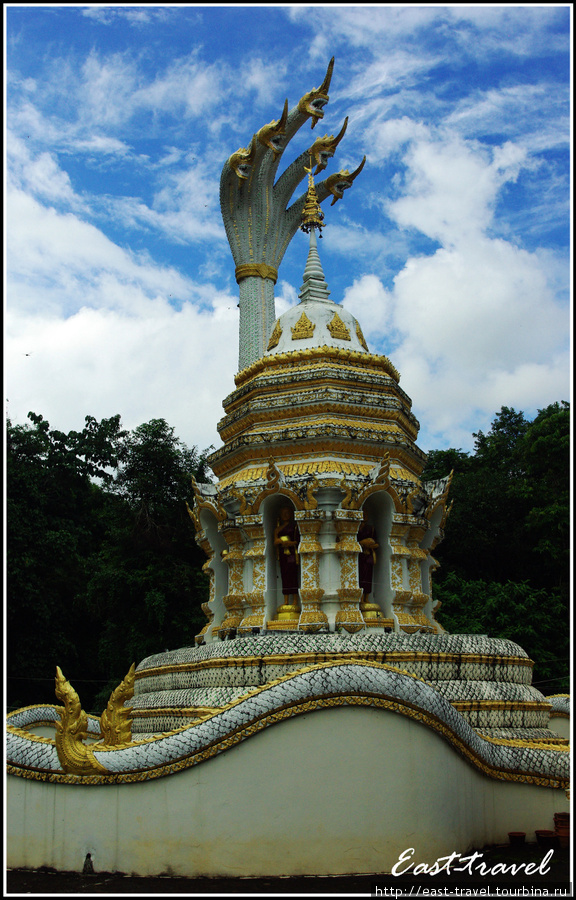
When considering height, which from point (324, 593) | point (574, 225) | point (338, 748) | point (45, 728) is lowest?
point (45, 728)

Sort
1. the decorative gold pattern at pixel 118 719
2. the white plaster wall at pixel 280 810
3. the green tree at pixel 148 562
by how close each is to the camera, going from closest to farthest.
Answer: the white plaster wall at pixel 280 810
the decorative gold pattern at pixel 118 719
the green tree at pixel 148 562

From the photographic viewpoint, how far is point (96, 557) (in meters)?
30.1

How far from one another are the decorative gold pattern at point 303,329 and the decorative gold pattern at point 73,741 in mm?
8741

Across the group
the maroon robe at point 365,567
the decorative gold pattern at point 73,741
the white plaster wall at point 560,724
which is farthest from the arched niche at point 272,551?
the white plaster wall at point 560,724

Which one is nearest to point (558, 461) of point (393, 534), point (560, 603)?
point (560, 603)

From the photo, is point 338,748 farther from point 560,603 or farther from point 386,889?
point 560,603

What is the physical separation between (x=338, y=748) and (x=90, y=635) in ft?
79.2

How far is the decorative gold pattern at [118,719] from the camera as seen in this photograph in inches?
361

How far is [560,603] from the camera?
79.4 feet

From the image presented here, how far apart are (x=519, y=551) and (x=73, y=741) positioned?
76.9ft

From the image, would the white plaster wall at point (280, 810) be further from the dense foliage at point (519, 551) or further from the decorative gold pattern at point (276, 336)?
the dense foliage at point (519, 551)

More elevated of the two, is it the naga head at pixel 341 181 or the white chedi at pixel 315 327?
the naga head at pixel 341 181

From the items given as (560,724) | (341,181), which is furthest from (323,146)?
(560,724)

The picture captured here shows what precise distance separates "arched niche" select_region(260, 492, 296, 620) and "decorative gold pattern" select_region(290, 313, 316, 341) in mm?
3733
